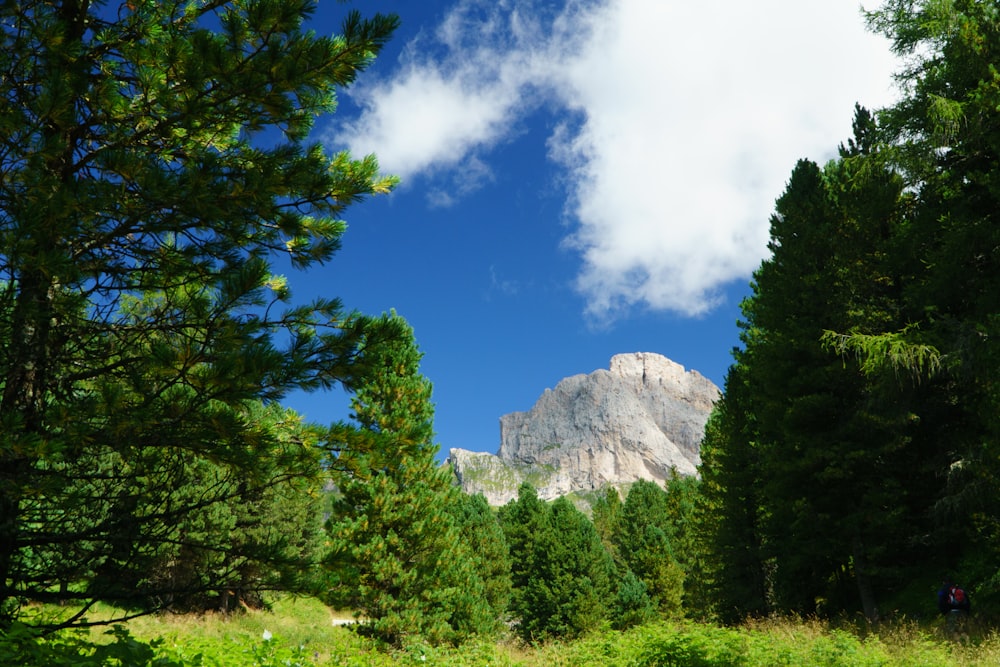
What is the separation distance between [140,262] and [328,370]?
1.85 metres

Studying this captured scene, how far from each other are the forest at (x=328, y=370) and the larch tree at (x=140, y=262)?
3cm

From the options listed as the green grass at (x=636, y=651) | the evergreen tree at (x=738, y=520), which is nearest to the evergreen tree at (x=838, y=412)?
the evergreen tree at (x=738, y=520)

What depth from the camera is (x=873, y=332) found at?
625 inches

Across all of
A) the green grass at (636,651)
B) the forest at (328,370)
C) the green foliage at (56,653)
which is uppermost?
the forest at (328,370)

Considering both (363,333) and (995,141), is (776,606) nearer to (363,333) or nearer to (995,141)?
(995,141)

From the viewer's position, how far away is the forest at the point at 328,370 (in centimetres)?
416

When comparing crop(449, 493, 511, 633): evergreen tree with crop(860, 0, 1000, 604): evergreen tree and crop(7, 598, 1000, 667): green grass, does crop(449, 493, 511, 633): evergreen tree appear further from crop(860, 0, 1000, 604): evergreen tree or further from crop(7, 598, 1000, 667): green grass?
crop(860, 0, 1000, 604): evergreen tree

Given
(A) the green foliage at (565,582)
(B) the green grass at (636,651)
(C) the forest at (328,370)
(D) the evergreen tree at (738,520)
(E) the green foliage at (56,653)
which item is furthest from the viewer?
(A) the green foliage at (565,582)

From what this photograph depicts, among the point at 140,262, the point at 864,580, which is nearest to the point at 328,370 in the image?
the point at 140,262

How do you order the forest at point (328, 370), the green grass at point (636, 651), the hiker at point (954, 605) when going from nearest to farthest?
the forest at point (328, 370) → the green grass at point (636, 651) → the hiker at point (954, 605)

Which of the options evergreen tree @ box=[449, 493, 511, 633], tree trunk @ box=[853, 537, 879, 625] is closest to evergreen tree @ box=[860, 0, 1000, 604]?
tree trunk @ box=[853, 537, 879, 625]

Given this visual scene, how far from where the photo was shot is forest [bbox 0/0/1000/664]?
4.16 m

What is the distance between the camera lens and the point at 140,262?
4.80 metres

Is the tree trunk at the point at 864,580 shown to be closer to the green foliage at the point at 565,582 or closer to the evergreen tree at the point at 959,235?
the evergreen tree at the point at 959,235
